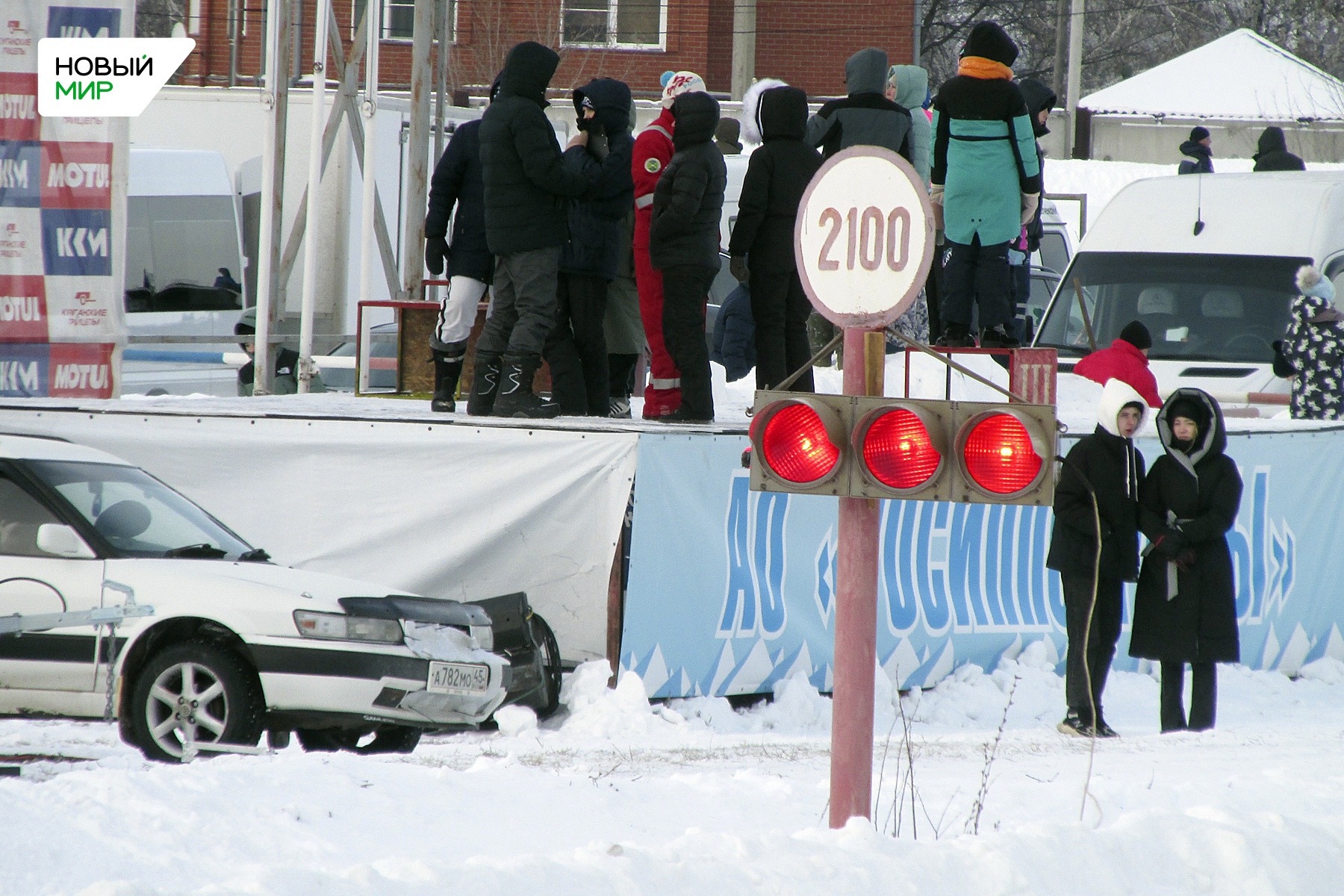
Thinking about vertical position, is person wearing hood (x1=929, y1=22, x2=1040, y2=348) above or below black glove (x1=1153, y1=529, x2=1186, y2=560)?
above

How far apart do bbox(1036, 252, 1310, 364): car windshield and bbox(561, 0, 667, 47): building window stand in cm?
1650

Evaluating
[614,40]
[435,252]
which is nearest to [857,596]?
[435,252]

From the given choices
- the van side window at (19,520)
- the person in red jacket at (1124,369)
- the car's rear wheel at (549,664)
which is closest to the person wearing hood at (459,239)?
the car's rear wheel at (549,664)

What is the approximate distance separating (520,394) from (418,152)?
408 cm

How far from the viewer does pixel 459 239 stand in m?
9.19

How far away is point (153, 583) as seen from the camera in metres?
6.97

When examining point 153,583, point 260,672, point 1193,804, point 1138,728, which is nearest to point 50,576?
point 153,583

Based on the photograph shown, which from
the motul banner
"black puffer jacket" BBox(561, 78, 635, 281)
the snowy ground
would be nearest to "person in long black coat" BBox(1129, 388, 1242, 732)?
the snowy ground

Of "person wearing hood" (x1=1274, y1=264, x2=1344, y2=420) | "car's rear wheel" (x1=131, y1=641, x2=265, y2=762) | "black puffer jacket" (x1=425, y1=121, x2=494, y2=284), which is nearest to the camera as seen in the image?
"car's rear wheel" (x1=131, y1=641, x2=265, y2=762)

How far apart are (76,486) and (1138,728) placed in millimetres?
5702

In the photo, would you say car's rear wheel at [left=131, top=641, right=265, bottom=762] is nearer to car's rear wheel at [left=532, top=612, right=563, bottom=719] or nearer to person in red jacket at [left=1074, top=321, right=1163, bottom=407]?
car's rear wheel at [left=532, top=612, right=563, bottom=719]

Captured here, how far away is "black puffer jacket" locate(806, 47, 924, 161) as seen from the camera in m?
9.79

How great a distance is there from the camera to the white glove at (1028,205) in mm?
9477

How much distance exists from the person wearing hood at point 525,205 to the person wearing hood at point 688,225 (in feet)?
1.81
